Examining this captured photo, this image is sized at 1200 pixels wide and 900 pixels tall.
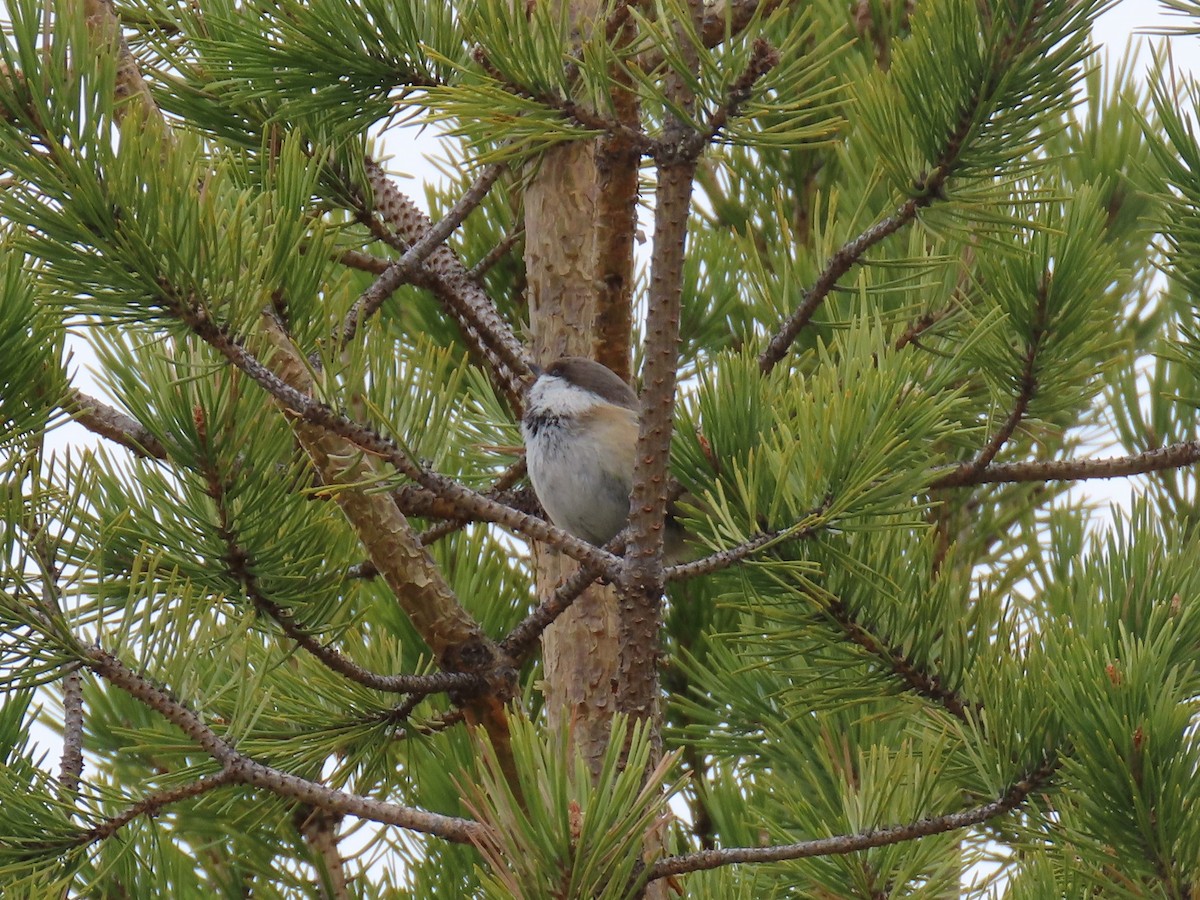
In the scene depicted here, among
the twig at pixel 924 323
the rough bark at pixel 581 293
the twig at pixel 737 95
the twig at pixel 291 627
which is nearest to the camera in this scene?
the twig at pixel 737 95

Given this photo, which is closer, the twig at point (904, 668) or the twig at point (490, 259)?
the twig at point (904, 668)

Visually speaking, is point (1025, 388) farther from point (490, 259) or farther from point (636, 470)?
point (490, 259)

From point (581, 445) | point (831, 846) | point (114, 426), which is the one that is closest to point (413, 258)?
point (114, 426)

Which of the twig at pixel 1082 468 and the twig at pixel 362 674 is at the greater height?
the twig at pixel 1082 468

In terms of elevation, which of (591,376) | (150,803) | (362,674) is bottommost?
(150,803)

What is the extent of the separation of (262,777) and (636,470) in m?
0.53

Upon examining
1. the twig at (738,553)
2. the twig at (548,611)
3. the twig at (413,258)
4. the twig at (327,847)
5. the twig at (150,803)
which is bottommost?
the twig at (327,847)

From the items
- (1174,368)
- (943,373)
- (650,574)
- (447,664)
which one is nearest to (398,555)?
(447,664)

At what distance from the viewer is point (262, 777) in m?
1.44

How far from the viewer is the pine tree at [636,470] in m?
1.26

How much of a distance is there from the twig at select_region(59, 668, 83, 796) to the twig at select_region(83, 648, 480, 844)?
7.2 inches

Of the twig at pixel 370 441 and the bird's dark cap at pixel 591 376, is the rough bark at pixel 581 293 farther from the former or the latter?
the twig at pixel 370 441

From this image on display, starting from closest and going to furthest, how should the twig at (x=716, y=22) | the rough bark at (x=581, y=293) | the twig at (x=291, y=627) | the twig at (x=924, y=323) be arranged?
the twig at (x=291, y=627)
the twig at (x=716, y=22)
the twig at (x=924, y=323)
the rough bark at (x=581, y=293)

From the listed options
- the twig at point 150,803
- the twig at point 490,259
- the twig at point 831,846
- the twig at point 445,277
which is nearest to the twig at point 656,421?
the twig at point 831,846
